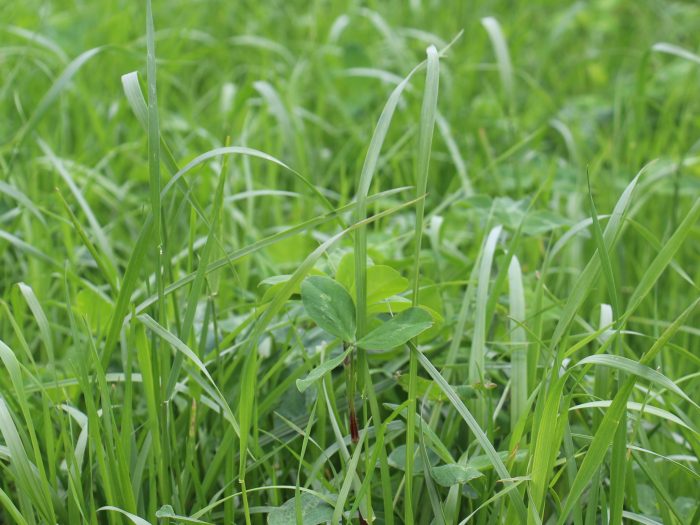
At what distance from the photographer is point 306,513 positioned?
98cm

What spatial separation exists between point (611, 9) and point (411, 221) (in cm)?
168

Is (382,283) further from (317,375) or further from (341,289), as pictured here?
(317,375)

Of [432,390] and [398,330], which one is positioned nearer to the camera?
[398,330]

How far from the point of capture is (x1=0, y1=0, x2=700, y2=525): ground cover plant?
0.98m

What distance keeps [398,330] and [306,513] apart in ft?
0.78

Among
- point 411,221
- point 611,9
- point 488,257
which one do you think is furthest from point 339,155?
point 611,9

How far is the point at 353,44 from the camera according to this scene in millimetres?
2457

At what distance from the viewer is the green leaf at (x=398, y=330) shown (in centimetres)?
96

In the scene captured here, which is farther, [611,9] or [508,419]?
[611,9]

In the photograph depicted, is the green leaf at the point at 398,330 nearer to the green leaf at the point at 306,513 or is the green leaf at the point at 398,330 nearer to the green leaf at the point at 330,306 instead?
the green leaf at the point at 330,306

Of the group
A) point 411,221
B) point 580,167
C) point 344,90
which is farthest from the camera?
point 344,90

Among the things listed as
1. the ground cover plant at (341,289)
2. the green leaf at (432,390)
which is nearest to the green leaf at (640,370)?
the ground cover plant at (341,289)

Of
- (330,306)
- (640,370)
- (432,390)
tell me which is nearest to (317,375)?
(330,306)

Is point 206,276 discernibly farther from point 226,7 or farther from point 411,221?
point 226,7
